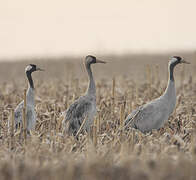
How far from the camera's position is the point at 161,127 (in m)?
8.23

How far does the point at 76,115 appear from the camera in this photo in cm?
783

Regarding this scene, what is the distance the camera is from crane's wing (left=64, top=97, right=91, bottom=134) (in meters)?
7.78

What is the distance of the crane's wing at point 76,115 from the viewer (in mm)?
7781

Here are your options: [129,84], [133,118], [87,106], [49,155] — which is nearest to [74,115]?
[87,106]

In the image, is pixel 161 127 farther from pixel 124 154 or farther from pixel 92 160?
pixel 92 160

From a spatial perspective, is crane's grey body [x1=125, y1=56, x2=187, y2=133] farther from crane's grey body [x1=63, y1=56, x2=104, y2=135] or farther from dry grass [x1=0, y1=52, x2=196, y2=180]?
crane's grey body [x1=63, y1=56, x2=104, y2=135]

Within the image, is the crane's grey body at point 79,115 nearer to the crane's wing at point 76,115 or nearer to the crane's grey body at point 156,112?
the crane's wing at point 76,115

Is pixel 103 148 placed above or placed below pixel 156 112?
below

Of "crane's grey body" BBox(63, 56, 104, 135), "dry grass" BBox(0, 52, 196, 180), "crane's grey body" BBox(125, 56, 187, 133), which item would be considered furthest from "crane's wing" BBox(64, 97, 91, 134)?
"crane's grey body" BBox(125, 56, 187, 133)

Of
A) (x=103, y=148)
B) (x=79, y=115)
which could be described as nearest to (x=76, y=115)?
(x=79, y=115)

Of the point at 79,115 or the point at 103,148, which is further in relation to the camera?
the point at 79,115

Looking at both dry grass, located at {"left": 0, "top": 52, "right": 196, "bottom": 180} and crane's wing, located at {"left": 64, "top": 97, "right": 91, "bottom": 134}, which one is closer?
dry grass, located at {"left": 0, "top": 52, "right": 196, "bottom": 180}

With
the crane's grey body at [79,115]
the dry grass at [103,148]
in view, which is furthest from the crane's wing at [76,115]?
the dry grass at [103,148]

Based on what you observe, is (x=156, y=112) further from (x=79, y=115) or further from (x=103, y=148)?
(x=103, y=148)
